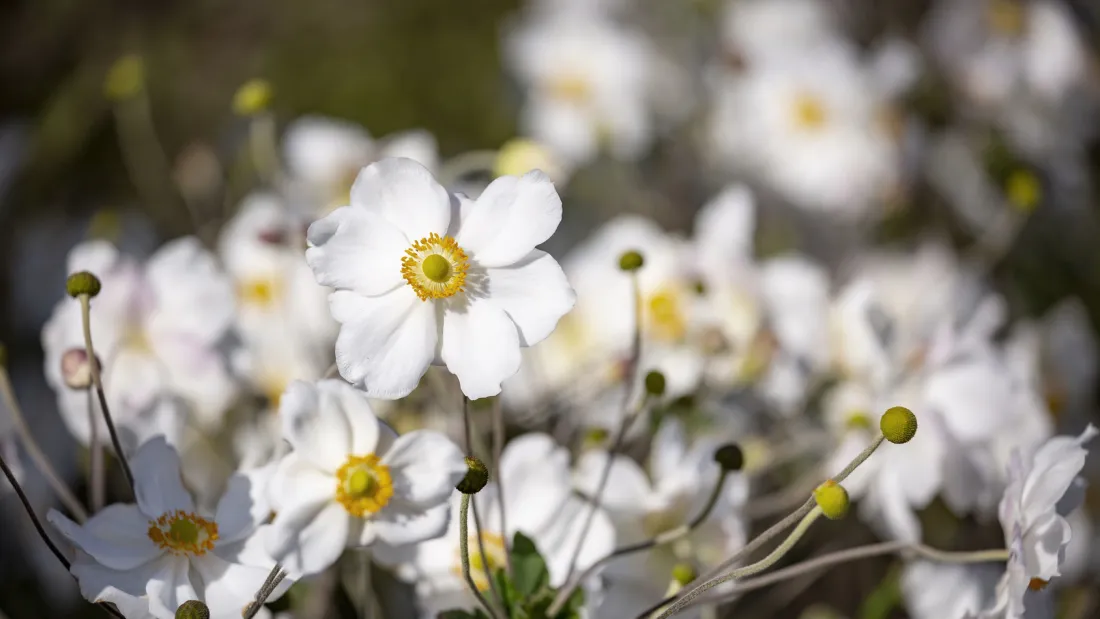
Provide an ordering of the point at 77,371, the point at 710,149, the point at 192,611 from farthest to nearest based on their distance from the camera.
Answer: the point at 710,149 → the point at 77,371 → the point at 192,611

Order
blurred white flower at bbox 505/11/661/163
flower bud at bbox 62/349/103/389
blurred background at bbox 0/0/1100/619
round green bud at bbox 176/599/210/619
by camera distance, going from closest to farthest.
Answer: round green bud at bbox 176/599/210/619 < flower bud at bbox 62/349/103/389 < blurred background at bbox 0/0/1100/619 < blurred white flower at bbox 505/11/661/163

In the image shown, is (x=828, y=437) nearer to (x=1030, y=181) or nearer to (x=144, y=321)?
(x=1030, y=181)

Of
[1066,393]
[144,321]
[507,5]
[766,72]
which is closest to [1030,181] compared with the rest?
[1066,393]

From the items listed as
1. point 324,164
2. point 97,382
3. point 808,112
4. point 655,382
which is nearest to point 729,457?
point 655,382

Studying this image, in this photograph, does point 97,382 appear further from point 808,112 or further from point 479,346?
point 808,112

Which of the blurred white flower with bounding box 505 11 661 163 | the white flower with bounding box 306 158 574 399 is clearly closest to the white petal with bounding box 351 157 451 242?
the white flower with bounding box 306 158 574 399

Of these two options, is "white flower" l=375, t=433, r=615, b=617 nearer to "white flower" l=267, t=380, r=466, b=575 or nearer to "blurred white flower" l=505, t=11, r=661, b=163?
"white flower" l=267, t=380, r=466, b=575

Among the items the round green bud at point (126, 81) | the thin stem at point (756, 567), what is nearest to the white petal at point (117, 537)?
the thin stem at point (756, 567)
